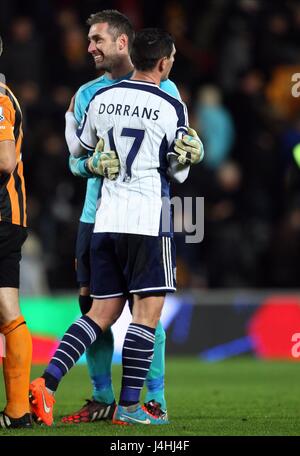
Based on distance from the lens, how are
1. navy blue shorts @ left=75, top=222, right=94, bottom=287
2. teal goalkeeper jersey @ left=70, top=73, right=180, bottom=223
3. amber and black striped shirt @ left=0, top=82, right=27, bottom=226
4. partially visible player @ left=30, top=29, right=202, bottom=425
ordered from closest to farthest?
amber and black striped shirt @ left=0, top=82, right=27, bottom=226
partially visible player @ left=30, top=29, right=202, bottom=425
teal goalkeeper jersey @ left=70, top=73, right=180, bottom=223
navy blue shorts @ left=75, top=222, right=94, bottom=287

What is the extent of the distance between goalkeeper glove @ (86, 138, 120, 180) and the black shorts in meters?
0.56

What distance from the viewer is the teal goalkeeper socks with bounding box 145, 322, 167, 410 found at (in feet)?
23.0

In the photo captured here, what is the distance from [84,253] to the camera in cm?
709

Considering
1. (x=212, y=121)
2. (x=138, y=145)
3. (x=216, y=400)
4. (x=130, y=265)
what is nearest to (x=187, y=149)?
(x=138, y=145)

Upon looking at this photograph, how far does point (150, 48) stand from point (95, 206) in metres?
1.00

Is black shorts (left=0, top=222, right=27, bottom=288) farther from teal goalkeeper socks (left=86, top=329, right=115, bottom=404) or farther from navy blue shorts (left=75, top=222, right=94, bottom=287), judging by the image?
teal goalkeeper socks (left=86, top=329, right=115, bottom=404)

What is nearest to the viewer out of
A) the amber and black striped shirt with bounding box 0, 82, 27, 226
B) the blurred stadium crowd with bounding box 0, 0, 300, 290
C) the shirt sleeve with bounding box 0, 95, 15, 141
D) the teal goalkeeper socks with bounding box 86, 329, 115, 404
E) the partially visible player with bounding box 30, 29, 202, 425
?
the shirt sleeve with bounding box 0, 95, 15, 141

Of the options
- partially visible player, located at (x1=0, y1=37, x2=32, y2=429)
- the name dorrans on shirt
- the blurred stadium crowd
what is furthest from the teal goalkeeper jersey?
the blurred stadium crowd

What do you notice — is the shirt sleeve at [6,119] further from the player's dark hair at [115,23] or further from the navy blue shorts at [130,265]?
the player's dark hair at [115,23]

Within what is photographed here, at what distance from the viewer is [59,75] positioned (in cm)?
1468

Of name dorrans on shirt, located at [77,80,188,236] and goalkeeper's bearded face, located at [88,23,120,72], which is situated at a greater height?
goalkeeper's bearded face, located at [88,23,120,72]

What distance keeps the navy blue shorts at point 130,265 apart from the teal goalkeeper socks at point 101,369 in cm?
56

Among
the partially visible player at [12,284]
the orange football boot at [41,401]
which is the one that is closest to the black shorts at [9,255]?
the partially visible player at [12,284]

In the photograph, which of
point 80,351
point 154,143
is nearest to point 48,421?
point 80,351
